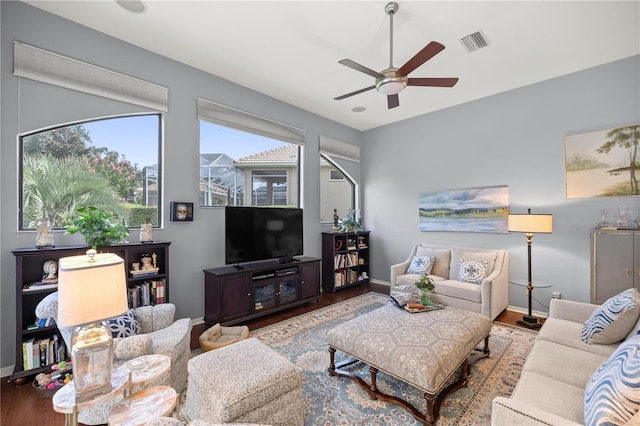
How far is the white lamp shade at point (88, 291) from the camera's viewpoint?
1294 mm

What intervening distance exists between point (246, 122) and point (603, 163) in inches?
187

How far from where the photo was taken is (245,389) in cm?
156

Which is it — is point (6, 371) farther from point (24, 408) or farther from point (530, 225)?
point (530, 225)

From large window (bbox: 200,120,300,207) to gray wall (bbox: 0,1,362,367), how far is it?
20cm

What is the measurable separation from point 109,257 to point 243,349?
106cm

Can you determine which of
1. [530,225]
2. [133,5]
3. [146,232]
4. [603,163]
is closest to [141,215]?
[146,232]

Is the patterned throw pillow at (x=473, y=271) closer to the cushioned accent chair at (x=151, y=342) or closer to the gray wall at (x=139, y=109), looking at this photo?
the gray wall at (x=139, y=109)

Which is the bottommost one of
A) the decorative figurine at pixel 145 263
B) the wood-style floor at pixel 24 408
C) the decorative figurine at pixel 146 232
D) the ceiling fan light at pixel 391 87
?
the wood-style floor at pixel 24 408

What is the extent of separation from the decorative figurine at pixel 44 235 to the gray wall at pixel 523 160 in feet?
16.3

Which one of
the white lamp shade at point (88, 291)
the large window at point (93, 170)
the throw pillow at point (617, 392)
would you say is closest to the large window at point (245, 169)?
the large window at point (93, 170)

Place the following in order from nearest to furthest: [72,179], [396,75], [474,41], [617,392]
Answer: [617,392] → [396,75] → [72,179] → [474,41]

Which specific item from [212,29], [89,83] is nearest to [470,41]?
[212,29]

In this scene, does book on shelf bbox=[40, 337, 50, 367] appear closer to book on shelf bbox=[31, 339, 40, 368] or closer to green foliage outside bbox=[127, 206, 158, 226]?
book on shelf bbox=[31, 339, 40, 368]

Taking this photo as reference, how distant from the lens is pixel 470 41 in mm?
2947
